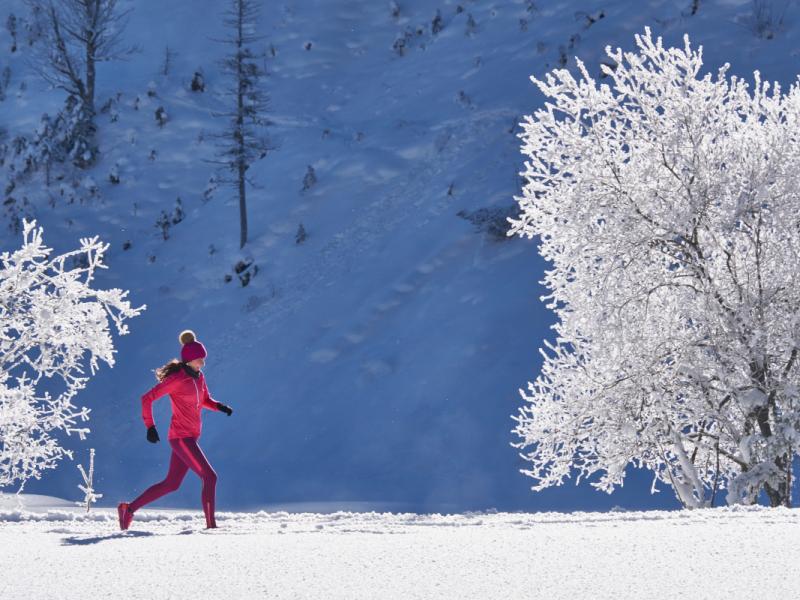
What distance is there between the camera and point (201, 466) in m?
8.58

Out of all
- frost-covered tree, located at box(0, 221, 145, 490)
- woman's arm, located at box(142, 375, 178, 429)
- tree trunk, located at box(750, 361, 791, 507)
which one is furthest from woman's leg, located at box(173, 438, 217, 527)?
tree trunk, located at box(750, 361, 791, 507)

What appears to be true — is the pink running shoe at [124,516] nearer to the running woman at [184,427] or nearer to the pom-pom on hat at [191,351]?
the running woman at [184,427]

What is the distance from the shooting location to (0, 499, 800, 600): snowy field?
213 inches

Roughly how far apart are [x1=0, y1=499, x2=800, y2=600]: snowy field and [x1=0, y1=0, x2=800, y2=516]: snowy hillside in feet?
39.7

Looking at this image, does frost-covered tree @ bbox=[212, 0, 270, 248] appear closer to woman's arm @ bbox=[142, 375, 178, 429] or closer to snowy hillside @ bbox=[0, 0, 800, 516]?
snowy hillside @ bbox=[0, 0, 800, 516]

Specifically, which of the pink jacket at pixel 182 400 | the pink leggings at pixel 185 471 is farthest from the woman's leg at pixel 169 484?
the pink jacket at pixel 182 400

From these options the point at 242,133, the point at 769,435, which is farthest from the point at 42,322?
the point at 242,133

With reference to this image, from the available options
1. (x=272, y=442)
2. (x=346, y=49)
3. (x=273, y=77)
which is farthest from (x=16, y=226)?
(x=272, y=442)

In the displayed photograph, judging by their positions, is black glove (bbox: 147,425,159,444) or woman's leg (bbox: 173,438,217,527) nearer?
black glove (bbox: 147,425,159,444)

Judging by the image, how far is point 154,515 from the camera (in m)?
10.3

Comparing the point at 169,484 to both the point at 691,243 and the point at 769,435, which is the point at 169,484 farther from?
the point at 769,435

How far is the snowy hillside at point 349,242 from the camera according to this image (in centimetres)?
2200

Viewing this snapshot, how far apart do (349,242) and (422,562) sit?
23.9 m

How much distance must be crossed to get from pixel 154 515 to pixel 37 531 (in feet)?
7.40
